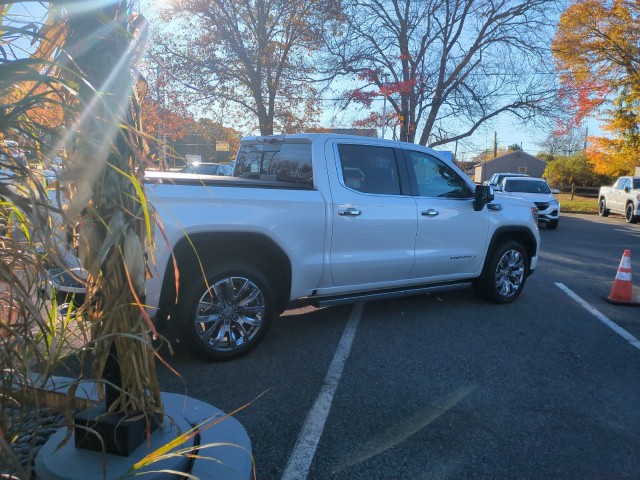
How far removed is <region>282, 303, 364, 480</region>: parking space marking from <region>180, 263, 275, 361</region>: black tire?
746mm

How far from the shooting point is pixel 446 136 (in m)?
19.5

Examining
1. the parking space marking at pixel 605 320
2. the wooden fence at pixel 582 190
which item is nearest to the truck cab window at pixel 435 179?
the parking space marking at pixel 605 320

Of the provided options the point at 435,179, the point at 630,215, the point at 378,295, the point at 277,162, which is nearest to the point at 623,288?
the point at 435,179

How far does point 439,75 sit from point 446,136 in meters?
2.44

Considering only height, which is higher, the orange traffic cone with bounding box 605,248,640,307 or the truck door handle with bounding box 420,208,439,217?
the truck door handle with bounding box 420,208,439,217

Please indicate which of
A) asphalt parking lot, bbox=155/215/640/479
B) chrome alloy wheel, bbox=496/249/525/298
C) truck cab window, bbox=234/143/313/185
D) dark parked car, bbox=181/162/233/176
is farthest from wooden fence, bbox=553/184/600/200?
truck cab window, bbox=234/143/313/185

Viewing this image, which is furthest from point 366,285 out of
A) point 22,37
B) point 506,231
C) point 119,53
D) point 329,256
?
point 22,37

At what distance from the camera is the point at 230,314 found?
4.34 m

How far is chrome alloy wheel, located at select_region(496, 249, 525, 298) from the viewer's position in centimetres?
653

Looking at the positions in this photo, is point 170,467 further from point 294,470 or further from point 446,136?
point 446,136

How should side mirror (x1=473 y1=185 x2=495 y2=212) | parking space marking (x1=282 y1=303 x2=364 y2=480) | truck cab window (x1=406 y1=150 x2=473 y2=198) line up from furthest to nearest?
side mirror (x1=473 y1=185 x2=495 y2=212) < truck cab window (x1=406 y1=150 x2=473 y2=198) < parking space marking (x1=282 y1=303 x2=364 y2=480)

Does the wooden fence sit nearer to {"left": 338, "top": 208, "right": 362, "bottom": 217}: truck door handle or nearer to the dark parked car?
the dark parked car

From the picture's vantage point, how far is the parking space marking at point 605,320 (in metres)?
5.39

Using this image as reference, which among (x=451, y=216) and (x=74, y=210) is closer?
(x=74, y=210)
